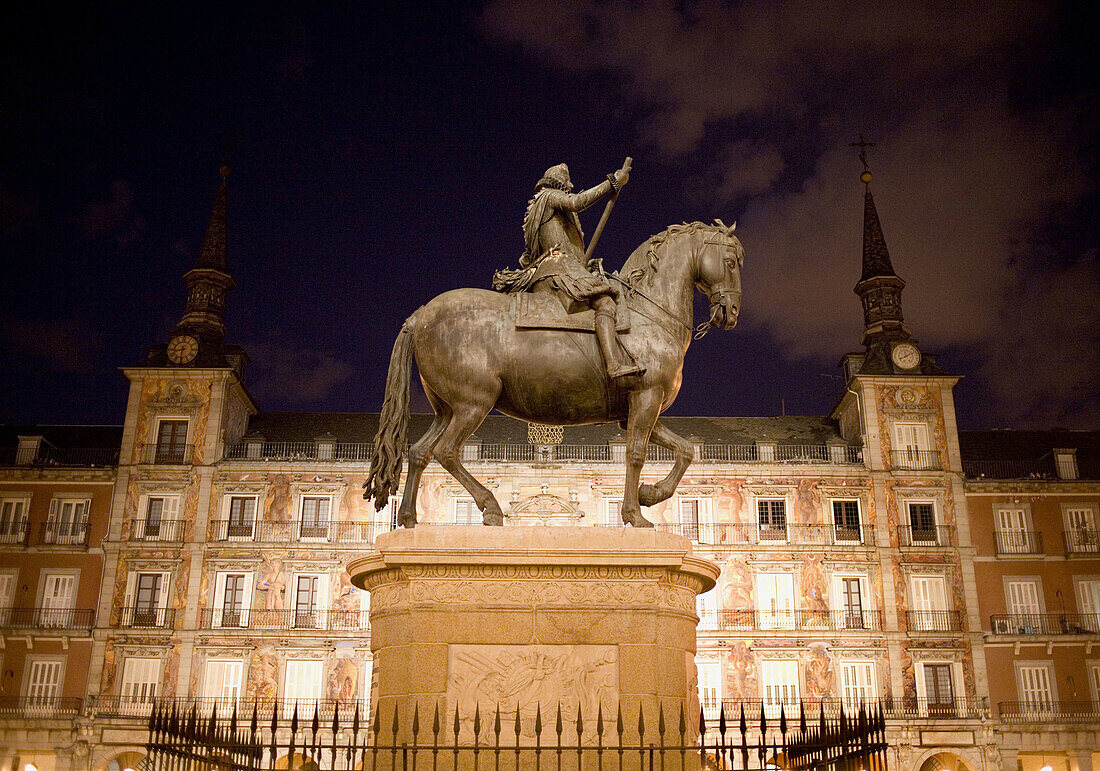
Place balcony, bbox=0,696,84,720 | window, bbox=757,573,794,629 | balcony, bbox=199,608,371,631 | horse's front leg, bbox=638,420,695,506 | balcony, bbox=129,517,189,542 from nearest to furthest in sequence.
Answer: horse's front leg, bbox=638,420,695,506 < balcony, bbox=0,696,84,720 < balcony, bbox=199,608,371,631 < window, bbox=757,573,794,629 < balcony, bbox=129,517,189,542

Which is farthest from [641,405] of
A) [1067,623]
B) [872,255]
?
[872,255]

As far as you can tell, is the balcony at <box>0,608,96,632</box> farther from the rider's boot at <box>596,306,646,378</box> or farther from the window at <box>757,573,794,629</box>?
the rider's boot at <box>596,306,646,378</box>

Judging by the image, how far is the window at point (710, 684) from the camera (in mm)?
34625

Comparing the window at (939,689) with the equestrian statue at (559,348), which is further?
the window at (939,689)

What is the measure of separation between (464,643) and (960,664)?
1325 inches

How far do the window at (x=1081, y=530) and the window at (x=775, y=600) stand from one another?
10.7 meters

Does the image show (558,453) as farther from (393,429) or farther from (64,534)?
(393,429)

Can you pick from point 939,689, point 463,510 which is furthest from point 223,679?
point 939,689

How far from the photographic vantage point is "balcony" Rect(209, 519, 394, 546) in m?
36.9

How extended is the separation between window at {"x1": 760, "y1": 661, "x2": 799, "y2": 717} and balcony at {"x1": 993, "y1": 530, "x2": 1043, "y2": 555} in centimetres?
917

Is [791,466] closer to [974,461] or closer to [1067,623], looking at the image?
[974,461]

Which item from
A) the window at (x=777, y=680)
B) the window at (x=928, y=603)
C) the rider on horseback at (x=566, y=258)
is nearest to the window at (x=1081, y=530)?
the window at (x=928, y=603)

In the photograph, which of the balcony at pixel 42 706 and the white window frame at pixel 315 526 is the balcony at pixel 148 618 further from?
the white window frame at pixel 315 526

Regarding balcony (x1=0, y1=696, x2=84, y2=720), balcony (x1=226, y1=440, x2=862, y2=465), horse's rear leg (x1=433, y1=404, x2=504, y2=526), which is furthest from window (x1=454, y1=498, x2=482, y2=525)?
horse's rear leg (x1=433, y1=404, x2=504, y2=526)
